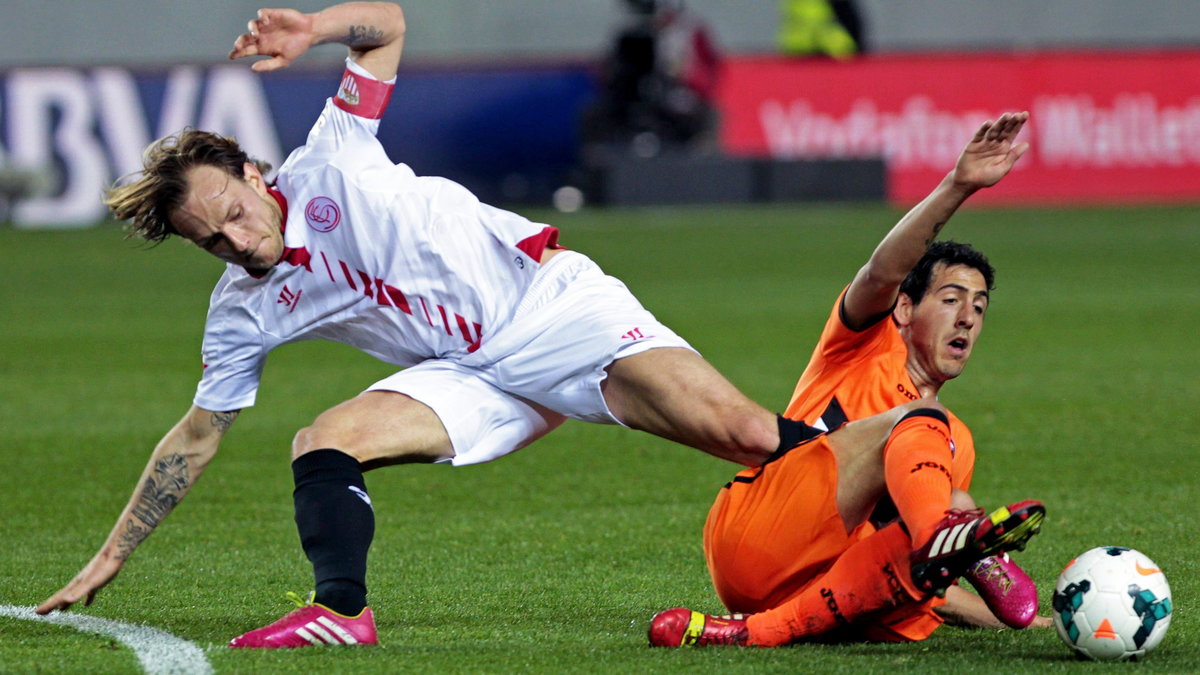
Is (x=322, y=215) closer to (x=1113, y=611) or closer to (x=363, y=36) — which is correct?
(x=363, y=36)

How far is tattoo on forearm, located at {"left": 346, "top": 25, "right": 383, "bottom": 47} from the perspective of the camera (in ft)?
14.3

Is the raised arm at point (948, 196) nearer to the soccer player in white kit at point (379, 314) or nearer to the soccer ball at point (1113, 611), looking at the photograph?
the soccer player in white kit at point (379, 314)

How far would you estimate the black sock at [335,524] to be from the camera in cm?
394

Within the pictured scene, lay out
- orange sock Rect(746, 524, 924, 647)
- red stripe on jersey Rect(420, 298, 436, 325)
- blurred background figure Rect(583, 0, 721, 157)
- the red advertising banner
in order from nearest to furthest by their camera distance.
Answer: orange sock Rect(746, 524, 924, 647) < red stripe on jersey Rect(420, 298, 436, 325) < blurred background figure Rect(583, 0, 721, 157) < the red advertising banner

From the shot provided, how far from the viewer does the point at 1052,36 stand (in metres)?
26.3

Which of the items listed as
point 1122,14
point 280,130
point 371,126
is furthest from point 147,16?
point 371,126

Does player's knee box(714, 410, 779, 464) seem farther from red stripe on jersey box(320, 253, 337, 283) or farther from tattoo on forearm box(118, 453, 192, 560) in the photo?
tattoo on forearm box(118, 453, 192, 560)

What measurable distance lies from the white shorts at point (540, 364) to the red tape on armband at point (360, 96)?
2.07 feet

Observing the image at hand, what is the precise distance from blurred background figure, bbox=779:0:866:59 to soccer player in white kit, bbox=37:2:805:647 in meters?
18.1

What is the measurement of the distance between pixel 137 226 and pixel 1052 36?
2404 centimetres

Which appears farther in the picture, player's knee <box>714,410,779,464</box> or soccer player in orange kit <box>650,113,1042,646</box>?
player's knee <box>714,410,779,464</box>

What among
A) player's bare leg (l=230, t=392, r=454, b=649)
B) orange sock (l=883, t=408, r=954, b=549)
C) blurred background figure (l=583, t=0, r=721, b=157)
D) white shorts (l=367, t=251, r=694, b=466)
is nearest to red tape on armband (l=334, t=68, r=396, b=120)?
white shorts (l=367, t=251, r=694, b=466)

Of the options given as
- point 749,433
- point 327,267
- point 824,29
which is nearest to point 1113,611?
point 749,433

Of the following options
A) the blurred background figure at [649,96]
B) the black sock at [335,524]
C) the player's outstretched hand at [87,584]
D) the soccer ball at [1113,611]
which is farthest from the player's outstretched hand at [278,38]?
the blurred background figure at [649,96]
